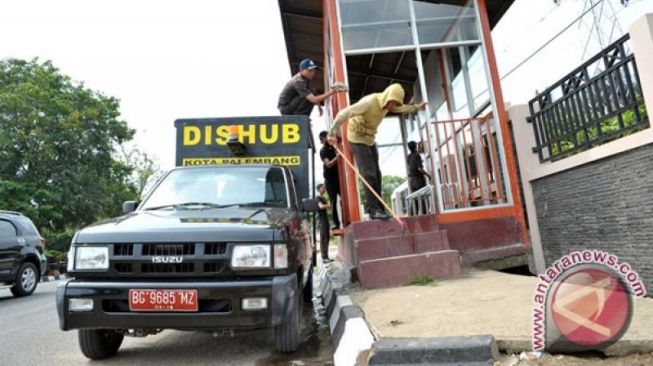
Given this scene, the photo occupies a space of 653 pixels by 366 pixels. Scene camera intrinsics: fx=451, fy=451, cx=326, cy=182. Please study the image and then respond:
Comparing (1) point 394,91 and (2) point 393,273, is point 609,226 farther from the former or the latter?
(1) point 394,91

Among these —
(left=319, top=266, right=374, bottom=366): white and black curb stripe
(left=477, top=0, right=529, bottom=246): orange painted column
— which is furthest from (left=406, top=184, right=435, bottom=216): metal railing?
(left=319, top=266, right=374, bottom=366): white and black curb stripe

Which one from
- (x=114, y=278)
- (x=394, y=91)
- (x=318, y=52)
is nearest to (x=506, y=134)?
(x=394, y=91)

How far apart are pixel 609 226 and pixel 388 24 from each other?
4472mm

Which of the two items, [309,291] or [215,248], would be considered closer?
[215,248]

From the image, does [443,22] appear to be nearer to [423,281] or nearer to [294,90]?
[294,90]

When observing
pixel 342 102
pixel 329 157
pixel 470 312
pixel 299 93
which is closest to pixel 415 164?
pixel 329 157

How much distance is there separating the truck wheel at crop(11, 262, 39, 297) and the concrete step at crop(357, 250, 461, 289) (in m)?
7.58

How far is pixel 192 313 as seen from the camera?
308 cm

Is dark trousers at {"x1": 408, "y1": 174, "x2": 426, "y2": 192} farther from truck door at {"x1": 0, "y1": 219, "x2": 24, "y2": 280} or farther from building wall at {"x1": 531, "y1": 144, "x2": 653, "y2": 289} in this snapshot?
truck door at {"x1": 0, "y1": 219, "x2": 24, "y2": 280}

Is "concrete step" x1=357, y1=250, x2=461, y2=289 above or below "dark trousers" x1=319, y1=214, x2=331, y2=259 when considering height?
below

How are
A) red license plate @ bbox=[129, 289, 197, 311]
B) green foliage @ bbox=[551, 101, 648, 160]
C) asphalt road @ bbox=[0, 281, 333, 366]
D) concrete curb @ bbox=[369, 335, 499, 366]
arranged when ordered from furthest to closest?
green foliage @ bbox=[551, 101, 648, 160] → asphalt road @ bbox=[0, 281, 333, 366] → red license plate @ bbox=[129, 289, 197, 311] → concrete curb @ bbox=[369, 335, 499, 366]

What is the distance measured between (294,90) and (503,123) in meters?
3.17

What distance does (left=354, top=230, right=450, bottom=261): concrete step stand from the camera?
533 centimetres

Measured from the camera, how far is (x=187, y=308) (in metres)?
3.07
